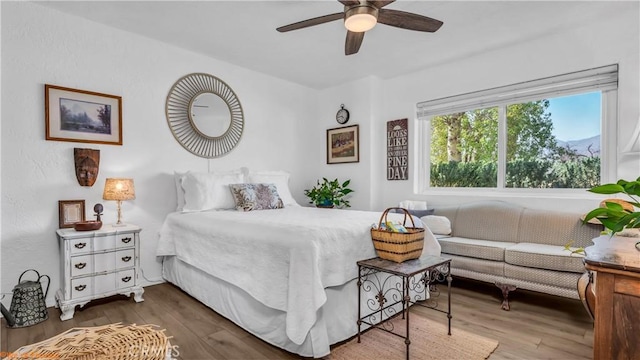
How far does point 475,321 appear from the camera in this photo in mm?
2420

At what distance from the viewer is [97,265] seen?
261 cm

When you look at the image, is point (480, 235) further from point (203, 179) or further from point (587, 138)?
point (203, 179)

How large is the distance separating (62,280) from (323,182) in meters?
3.28

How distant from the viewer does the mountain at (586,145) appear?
3096 millimetres

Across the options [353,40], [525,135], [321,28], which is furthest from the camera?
[525,135]

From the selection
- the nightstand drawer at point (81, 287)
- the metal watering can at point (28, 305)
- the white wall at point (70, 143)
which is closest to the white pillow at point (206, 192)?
the white wall at point (70, 143)

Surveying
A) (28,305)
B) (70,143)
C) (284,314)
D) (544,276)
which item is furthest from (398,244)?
(70,143)

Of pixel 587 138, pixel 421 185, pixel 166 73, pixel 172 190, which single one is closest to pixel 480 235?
pixel 421 185

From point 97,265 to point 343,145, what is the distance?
3.25 m

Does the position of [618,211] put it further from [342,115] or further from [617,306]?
[342,115]

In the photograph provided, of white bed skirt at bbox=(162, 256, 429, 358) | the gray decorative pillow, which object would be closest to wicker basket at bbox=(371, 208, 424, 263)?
white bed skirt at bbox=(162, 256, 429, 358)

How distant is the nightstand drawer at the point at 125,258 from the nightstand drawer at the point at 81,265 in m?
0.19

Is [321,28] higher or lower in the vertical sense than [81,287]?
higher

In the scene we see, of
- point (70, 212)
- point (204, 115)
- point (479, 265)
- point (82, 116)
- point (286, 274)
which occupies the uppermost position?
point (204, 115)
